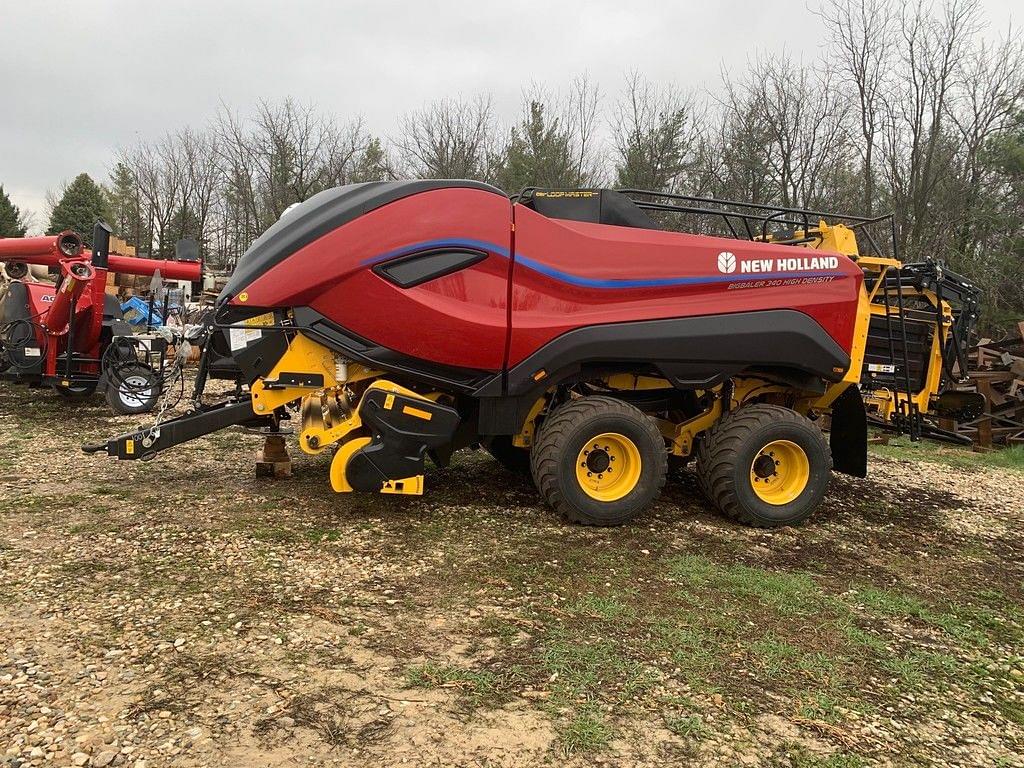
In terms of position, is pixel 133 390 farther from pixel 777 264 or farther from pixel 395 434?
pixel 777 264

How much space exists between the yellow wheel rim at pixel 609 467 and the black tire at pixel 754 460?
0.70m

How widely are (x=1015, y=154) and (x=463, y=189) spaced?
1809cm

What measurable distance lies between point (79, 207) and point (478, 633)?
4527cm

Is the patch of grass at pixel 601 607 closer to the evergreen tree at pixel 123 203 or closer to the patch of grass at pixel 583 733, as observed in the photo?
the patch of grass at pixel 583 733

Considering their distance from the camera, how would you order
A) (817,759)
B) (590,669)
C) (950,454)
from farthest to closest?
(950,454) < (590,669) < (817,759)

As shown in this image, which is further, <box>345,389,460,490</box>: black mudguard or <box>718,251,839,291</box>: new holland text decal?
<box>718,251,839,291</box>: new holland text decal

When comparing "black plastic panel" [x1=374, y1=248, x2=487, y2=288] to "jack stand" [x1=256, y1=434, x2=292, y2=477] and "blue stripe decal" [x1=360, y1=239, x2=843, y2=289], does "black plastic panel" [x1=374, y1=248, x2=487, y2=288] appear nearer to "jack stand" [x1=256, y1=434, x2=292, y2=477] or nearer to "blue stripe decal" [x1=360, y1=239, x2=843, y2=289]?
"blue stripe decal" [x1=360, y1=239, x2=843, y2=289]

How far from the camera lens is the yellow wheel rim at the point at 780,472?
17.7ft

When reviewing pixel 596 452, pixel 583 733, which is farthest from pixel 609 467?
pixel 583 733

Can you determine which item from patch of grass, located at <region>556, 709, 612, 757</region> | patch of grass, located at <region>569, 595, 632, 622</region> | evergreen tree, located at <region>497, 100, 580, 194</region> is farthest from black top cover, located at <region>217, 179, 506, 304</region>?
evergreen tree, located at <region>497, 100, 580, 194</region>

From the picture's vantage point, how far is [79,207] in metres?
39.6

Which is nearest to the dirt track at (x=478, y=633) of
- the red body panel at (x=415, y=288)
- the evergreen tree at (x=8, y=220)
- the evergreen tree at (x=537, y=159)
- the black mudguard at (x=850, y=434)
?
the black mudguard at (x=850, y=434)

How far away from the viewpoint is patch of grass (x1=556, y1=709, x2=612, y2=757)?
254 centimetres

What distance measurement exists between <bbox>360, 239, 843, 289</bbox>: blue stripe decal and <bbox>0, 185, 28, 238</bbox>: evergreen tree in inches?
1618
